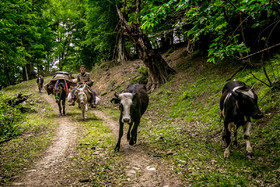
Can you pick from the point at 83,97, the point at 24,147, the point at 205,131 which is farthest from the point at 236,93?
the point at 83,97

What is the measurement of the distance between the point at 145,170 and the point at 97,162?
151cm

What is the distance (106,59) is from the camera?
98.4ft

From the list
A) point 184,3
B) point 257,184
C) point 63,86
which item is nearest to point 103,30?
point 63,86

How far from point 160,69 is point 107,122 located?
24.1 ft

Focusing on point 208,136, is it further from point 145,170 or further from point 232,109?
point 145,170

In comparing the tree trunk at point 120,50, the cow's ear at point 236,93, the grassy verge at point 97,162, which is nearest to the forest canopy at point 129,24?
the tree trunk at point 120,50

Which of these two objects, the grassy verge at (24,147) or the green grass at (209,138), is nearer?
the green grass at (209,138)

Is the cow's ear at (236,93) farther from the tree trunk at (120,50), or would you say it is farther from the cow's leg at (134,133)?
the tree trunk at (120,50)

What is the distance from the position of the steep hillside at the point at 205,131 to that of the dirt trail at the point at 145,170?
0.97 ft

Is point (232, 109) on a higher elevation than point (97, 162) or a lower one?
higher

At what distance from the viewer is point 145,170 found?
16.3 ft

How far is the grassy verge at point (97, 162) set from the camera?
14.8 ft

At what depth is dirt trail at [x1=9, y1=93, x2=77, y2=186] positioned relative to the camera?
170 inches

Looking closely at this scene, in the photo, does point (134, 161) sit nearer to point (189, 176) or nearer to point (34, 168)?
point (189, 176)
